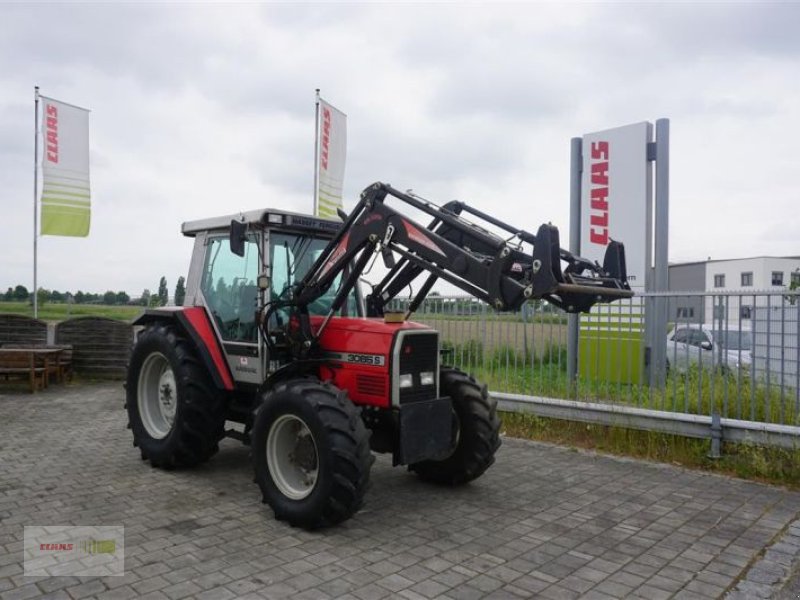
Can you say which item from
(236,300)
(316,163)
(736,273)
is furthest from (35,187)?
(736,273)

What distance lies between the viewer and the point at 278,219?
5.77 metres

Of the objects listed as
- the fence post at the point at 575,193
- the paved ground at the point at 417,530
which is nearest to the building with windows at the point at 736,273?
the fence post at the point at 575,193

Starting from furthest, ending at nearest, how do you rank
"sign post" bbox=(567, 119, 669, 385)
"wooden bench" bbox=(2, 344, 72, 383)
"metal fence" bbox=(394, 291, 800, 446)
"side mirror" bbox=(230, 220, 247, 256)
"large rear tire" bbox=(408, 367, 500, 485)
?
"wooden bench" bbox=(2, 344, 72, 383) → "sign post" bbox=(567, 119, 669, 385) → "metal fence" bbox=(394, 291, 800, 446) → "large rear tire" bbox=(408, 367, 500, 485) → "side mirror" bbox=(230, 220, 247, 256)

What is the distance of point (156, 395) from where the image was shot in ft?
22.7

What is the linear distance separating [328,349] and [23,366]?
883 cm

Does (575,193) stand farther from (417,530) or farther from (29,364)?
(29,364)

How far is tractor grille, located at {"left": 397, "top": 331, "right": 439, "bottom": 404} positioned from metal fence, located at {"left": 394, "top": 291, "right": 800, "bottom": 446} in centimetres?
62

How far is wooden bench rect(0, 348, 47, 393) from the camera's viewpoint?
11.5 metres

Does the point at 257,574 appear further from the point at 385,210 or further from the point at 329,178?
the point at 329,178

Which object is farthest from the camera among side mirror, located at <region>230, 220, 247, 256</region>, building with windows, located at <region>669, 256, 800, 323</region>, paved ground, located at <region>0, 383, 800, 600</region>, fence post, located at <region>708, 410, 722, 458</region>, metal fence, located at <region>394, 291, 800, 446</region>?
building with windows, located at <region>669, 256, 800, 323</region>

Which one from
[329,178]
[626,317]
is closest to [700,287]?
[329,178]

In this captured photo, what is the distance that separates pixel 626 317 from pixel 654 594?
469cm

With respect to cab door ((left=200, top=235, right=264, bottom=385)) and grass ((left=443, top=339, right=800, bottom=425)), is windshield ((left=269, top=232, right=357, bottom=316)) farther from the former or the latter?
grass ((left=443, top=339, right=800, bottom=425))

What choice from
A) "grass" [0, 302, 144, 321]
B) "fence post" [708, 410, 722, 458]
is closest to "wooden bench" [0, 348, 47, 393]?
"grass" [0, 302, 144, 321]
